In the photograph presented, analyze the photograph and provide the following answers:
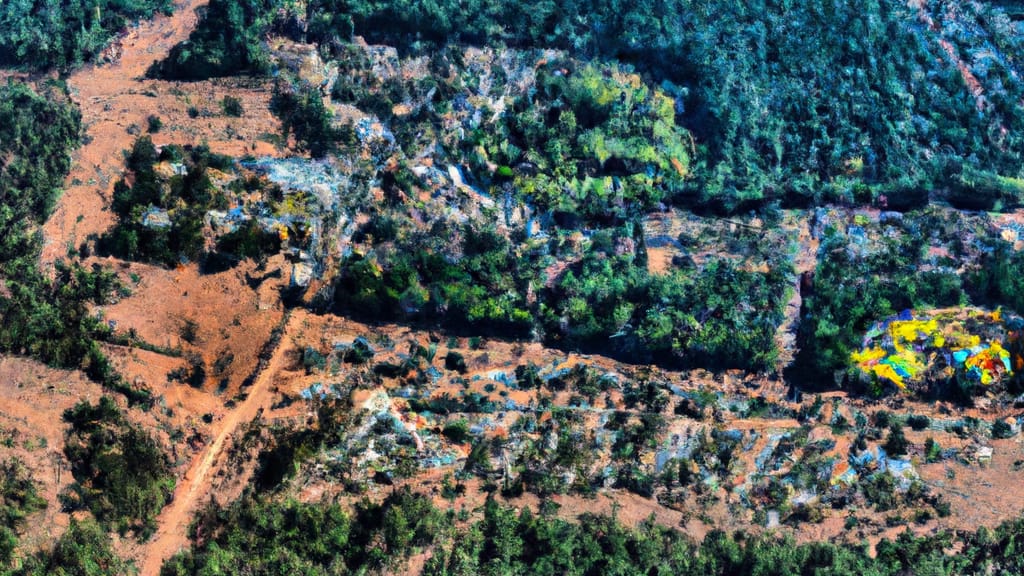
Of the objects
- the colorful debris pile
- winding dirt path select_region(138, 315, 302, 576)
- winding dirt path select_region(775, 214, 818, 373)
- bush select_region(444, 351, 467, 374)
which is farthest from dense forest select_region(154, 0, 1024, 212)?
winding dirt path select_region(138, 315, 302, 576)

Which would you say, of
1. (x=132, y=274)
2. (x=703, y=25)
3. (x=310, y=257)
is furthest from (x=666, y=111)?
(x=132, y=274)

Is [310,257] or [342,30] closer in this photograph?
[310,257]

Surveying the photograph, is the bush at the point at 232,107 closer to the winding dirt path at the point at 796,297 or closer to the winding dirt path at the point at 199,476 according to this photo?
the winding dirt path at the point at 199,476

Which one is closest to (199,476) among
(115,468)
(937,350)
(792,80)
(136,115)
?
(115,468)

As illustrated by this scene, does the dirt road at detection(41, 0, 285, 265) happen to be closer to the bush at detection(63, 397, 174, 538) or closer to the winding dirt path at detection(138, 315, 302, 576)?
the bush at detection(63, 397, 174, 538)

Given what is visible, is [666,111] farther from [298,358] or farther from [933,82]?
[298,358]

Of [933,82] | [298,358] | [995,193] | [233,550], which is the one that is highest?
[933,82]

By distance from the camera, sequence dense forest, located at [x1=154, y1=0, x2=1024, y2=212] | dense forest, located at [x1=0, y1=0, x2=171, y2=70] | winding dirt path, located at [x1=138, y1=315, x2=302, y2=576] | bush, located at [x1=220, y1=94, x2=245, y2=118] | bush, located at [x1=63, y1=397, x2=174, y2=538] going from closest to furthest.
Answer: bush, located at [x1=63, y1=397, x2=174, y2=538] → winding dirt path, located at [x1=138, y1=315, x2=302, y2=576] → bush, located at [x1=220, y1=94, x2=245, y2=118] → dense forest, located at [x1=0, y1=0, x2=171, y2=70] → dense forest, located at [x1=154, y1=0, x2=1024, y2=212]
